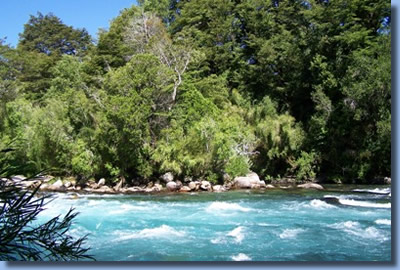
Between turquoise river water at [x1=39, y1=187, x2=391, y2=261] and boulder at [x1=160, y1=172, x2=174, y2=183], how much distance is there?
7.64 feet

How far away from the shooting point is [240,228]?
4.61m

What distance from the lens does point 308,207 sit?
5973mm

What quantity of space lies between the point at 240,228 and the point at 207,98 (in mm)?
7296

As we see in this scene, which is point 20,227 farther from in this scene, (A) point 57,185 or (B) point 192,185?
(B) point 192,185

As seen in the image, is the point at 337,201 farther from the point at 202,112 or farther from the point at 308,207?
the point at 202,112

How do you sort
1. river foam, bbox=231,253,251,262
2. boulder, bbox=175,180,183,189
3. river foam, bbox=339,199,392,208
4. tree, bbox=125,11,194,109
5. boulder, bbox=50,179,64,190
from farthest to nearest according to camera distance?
tree, bbox=125,11,194,109
boulder, bbox=175,180,183,189
boulder, bbox=50,179,64,190
river foam, bbox=339,199,392,208
river foam, bbox=231,253,251,262

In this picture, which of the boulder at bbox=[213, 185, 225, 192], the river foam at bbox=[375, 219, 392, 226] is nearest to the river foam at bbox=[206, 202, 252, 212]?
the river foam at bbox=[375, 219, 392, 226]

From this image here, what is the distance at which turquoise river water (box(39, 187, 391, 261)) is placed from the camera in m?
3.68

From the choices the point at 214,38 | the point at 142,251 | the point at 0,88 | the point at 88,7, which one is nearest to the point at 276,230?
the point at 142,251

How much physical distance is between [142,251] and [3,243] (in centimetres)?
231

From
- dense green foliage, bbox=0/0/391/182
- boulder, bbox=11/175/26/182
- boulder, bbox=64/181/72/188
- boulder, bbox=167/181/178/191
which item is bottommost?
boulder, bbox=167/181/178/191

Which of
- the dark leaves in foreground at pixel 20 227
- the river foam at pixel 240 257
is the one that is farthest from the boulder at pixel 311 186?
the dark leaves in foreground at pixel 20 227

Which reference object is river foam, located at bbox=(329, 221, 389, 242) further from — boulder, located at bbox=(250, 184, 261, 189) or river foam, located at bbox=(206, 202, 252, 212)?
boulder, located at bbox=(250, 184, 261, 189)

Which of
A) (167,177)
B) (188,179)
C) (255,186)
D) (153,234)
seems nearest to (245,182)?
(255,186)
